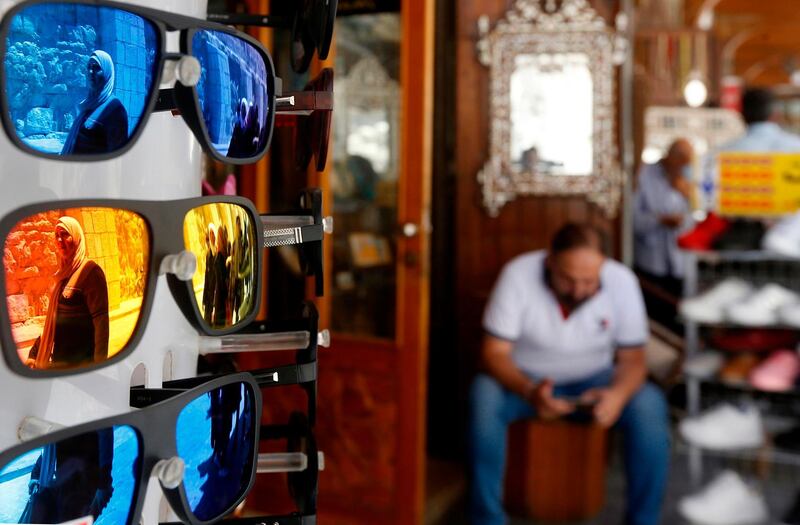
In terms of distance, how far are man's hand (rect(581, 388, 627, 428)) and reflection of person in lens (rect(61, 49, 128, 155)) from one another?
2.64 m

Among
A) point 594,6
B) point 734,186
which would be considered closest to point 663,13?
point 594,6

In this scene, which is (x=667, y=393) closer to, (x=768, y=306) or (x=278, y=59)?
(x=768, y=306)

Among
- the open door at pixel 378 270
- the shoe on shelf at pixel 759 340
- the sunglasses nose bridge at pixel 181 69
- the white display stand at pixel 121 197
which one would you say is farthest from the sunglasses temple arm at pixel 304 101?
the shoe on shelf at pixel 759 340

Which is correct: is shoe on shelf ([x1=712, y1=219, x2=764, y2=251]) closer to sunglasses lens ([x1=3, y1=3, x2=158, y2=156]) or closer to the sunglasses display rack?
the sunglasses display rack

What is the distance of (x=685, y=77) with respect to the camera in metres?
8.72

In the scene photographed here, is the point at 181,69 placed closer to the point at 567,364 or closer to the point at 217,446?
the point at 217,446

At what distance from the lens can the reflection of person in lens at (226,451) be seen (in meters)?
0.60

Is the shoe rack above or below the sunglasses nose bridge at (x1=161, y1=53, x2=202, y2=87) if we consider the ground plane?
below

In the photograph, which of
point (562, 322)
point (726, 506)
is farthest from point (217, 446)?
point (726, 506)

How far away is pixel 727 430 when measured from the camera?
10.5 ft

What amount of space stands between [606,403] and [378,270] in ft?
3.06

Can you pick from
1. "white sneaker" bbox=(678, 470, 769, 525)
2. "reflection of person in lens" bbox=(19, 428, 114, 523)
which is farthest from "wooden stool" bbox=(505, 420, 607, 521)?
"reflection of person in lens" bbox=(19, 428, 114, 523)

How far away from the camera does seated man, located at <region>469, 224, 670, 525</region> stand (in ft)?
9.71

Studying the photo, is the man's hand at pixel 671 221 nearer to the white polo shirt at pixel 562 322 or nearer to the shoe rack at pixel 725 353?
the shoe rack at pixel 725 353
